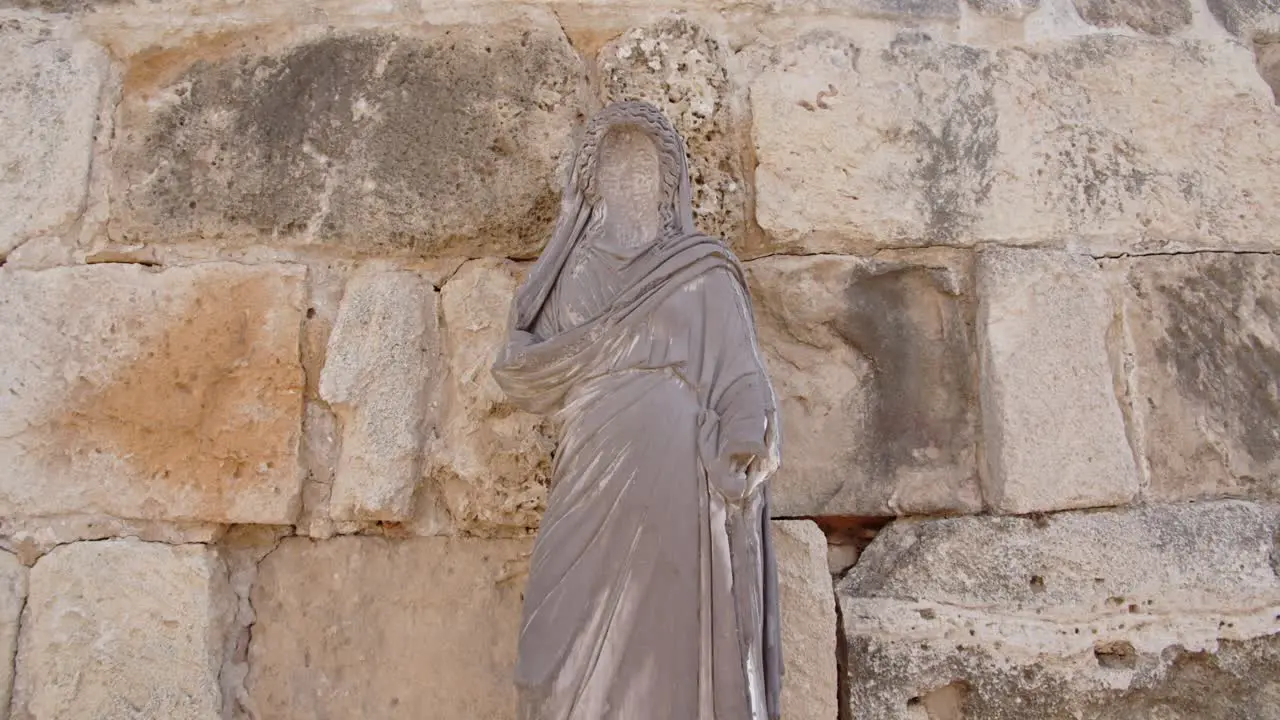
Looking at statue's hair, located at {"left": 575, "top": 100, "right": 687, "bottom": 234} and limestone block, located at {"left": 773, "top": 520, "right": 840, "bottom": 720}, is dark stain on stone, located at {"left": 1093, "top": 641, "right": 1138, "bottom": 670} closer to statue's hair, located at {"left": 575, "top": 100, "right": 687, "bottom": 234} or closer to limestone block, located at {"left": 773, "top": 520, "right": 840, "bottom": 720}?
limestone block, located at {"left": 773, "top": 520, "right": 840, "bottom": 720}

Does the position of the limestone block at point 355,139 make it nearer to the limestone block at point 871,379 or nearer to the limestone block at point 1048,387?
the limestone block at point 871,379

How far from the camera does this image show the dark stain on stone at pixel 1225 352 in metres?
A: 2.79

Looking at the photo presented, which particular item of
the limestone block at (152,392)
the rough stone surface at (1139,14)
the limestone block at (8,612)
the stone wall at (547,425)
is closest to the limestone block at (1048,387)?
the stone wall at (547,425)

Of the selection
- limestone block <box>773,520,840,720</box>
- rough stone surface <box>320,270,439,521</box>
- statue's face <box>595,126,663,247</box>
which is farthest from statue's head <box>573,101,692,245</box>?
limestone block <box>773,520,840,720</box>

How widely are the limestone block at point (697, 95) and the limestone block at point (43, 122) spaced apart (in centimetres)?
155

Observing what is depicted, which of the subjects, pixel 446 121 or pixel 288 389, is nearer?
pixel 288 389

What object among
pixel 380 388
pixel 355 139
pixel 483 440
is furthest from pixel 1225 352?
pixel 355 139

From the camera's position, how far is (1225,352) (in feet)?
9.36

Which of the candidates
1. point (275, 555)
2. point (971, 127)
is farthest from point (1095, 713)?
point (275, 555)

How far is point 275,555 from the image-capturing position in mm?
2625

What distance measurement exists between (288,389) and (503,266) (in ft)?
2.22

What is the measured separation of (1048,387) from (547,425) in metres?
1.37

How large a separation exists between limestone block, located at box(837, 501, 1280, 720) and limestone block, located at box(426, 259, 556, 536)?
86cm

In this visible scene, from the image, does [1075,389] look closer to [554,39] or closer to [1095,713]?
[1095,713]
